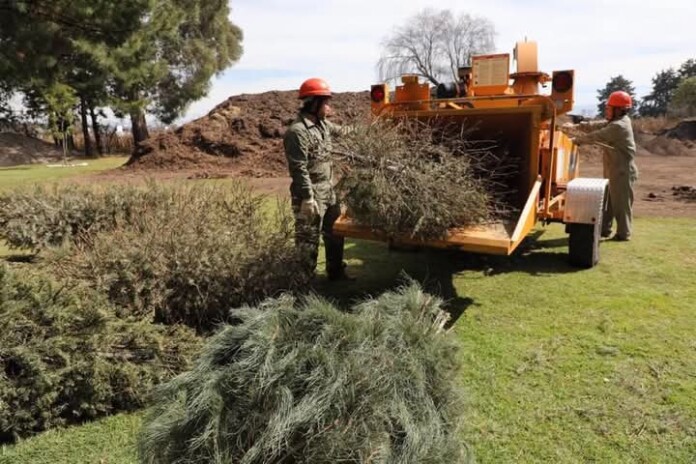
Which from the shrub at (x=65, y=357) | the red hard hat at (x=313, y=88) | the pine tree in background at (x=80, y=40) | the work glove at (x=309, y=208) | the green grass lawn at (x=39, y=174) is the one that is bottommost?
the shrub at (x=65, y=357)

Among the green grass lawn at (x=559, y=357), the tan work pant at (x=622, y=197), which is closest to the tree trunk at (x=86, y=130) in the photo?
the green grass lawn at (x=559, y=357)

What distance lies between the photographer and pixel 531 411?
122 inches

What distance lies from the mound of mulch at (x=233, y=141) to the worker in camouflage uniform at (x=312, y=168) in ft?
41.5

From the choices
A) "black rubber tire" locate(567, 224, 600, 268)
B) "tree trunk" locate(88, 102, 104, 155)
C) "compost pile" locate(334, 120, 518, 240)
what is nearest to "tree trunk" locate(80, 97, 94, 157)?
"tree trunk" locate(88, 102, 104, 155)

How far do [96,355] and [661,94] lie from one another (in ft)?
243

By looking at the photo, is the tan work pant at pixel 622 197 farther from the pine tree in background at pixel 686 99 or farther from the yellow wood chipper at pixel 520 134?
the pine tree in background at pixel 686 99

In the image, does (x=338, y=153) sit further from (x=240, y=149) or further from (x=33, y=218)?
(x=240, y=149)

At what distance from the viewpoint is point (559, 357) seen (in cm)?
377

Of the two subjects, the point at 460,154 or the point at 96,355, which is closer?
the point at 96,355

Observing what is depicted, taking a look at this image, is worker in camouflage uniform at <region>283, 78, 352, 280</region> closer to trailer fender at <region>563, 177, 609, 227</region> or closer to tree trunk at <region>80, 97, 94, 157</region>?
trailer fender at <region>563, 177, 609, 227</region>

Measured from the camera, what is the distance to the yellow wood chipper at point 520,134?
442 centimetres

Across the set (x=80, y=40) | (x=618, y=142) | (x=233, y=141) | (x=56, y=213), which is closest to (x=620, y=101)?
(x=618, y=142)

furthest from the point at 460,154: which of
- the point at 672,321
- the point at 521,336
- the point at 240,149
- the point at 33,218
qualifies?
the point at 240,149

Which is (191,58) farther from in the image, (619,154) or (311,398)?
(311,398)
